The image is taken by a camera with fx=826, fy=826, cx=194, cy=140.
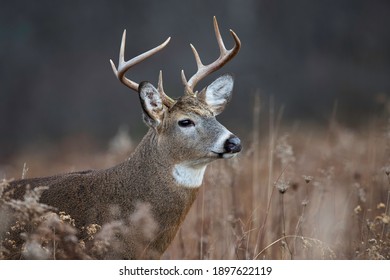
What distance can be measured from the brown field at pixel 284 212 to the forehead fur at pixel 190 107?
2.09 ft

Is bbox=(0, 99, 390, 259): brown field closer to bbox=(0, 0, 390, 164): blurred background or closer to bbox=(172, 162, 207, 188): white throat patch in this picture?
bbox=(172, 162, 207, 188): white throat patch

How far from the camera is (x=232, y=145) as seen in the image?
16.5ft

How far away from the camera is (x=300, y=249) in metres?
5.95

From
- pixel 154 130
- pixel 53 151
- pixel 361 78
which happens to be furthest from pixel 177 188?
pixel 361 78

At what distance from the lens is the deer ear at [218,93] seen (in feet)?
18.5

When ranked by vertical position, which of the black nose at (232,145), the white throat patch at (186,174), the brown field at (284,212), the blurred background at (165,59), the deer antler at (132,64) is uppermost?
the blurred background at (165,59)

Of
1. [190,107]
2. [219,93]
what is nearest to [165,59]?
[219,93]

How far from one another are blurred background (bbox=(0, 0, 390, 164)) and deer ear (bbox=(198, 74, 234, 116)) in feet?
25.0

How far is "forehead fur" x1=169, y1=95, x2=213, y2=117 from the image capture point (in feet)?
17.4

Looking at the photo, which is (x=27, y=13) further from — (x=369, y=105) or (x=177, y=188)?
(x=177, y=188)

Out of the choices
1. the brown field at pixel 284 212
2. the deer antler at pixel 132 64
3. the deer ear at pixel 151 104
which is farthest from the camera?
the deer antler at pixel 132 64

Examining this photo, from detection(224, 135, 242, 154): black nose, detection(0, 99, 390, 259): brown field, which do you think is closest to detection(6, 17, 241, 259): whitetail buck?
detection(224, 135, 242, 154): black nose

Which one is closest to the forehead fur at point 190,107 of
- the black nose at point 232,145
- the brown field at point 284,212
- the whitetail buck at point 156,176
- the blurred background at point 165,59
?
the whitetail buck at point 156,176

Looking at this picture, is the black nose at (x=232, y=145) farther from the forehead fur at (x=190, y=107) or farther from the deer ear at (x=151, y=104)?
the deer ear at (x=151, y=104)
